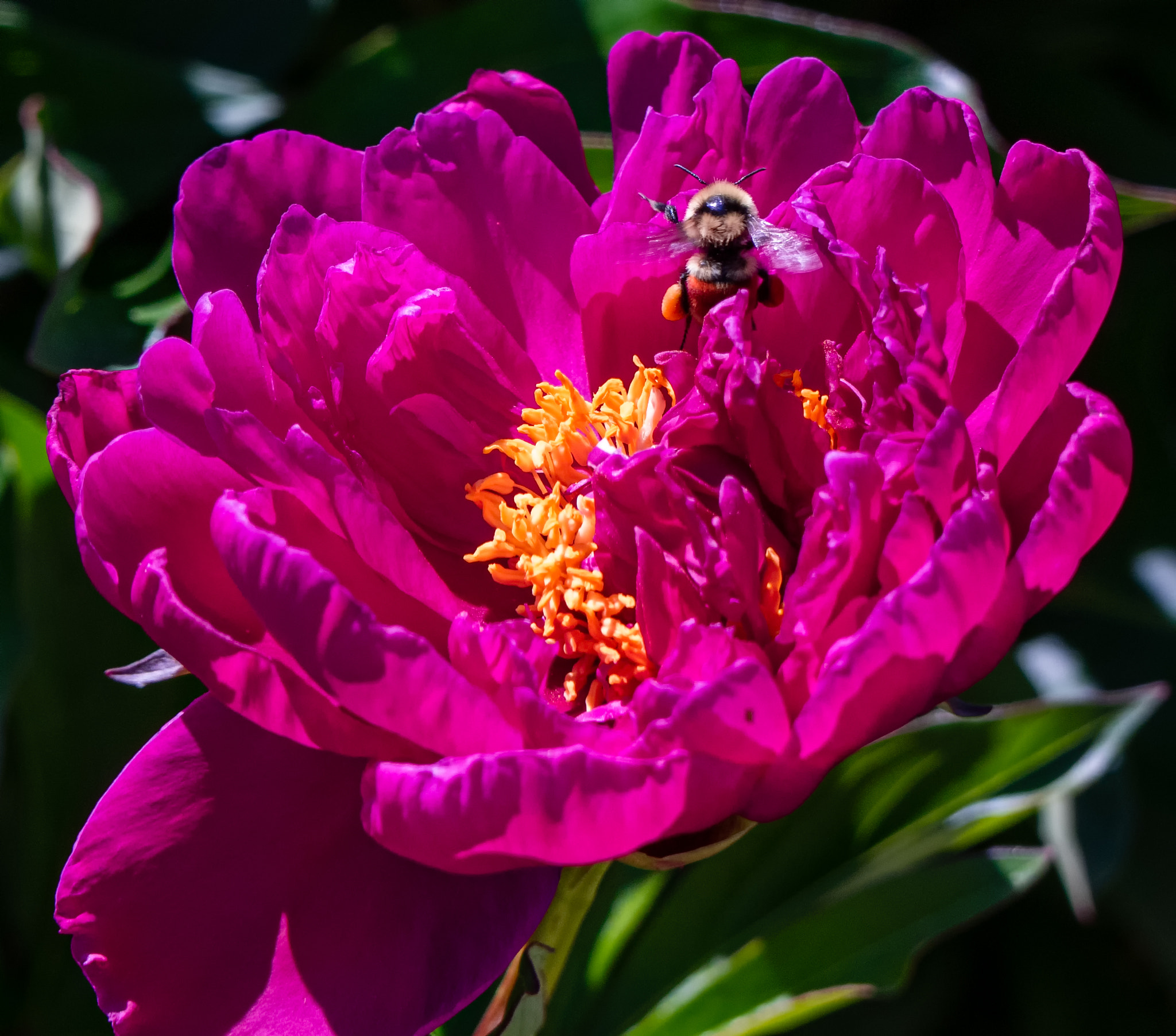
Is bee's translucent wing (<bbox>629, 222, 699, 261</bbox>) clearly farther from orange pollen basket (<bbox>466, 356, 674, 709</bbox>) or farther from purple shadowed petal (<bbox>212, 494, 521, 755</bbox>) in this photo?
purple shadowed petal (<bbox>212, 494, 521, 755</bbox>)

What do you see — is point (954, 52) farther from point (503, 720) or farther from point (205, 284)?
point (503, 720)

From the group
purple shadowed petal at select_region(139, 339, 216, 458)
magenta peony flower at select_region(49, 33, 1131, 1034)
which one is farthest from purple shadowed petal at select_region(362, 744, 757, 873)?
purple shadowed petal at select_region(139, 339, 216, 458)

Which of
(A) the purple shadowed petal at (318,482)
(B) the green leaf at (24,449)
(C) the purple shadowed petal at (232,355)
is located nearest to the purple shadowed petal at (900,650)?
(A) the purple shadowed petal at (318,482)

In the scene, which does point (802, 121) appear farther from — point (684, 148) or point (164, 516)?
point (164, 516)

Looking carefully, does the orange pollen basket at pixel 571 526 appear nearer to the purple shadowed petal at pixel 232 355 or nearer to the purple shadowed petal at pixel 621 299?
the purple shadowed petal at pixel 621 299

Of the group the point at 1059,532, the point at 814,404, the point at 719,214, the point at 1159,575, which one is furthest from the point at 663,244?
the point at 1159,575

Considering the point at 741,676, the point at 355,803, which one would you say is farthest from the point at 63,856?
the point at 741,676
